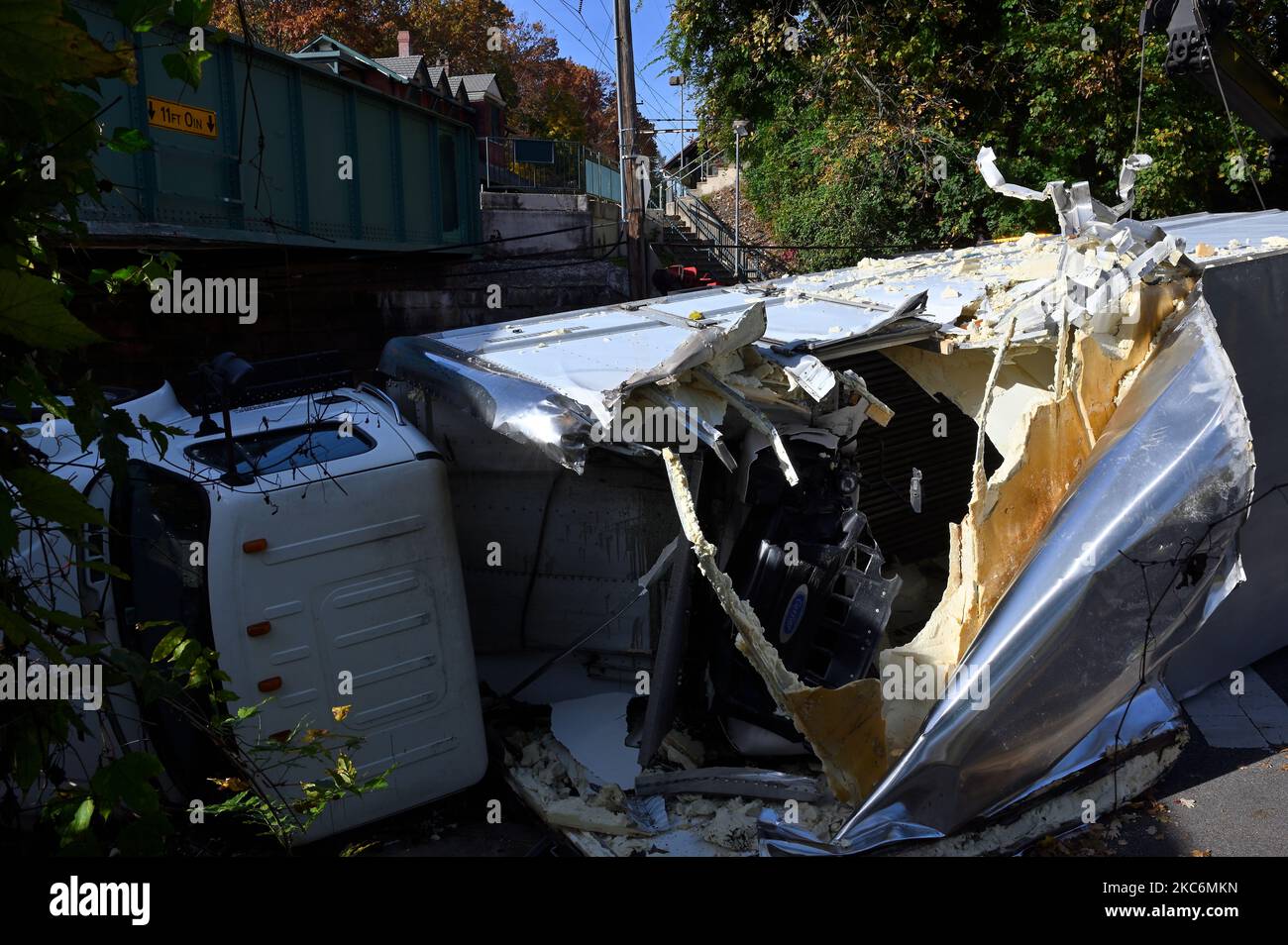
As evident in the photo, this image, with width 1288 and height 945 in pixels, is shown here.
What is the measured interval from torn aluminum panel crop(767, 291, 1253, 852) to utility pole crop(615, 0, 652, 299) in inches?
361

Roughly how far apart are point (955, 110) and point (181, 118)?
11766 millimetres

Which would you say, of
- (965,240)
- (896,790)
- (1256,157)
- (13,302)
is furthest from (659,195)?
(13,302)

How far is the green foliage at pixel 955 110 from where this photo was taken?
47.6 feet

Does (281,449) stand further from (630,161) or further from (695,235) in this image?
(695,235)

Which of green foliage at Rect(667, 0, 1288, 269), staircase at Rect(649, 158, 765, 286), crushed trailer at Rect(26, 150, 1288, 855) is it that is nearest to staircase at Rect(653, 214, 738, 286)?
staircase at Rect(649, 158, 765, 286)

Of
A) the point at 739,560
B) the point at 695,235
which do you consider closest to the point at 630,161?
the point at 739,560

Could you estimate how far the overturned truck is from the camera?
423 cm

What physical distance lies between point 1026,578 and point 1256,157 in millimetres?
12942

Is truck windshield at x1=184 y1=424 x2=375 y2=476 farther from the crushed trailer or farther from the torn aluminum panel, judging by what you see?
the torn aluminum panel

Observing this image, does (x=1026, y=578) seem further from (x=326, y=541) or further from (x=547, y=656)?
(x=326, y=541)

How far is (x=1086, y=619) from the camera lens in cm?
420

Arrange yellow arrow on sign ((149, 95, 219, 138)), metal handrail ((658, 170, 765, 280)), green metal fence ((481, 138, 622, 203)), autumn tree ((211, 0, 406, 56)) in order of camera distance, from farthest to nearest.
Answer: autumn tree ((211, 0, 406, 56)) → metal handrail ((658, 170, 765, 280)) → green metal fence ((481, 138, 622, 203)) → yellow arrow on sign ((149, 95, 219, 138))

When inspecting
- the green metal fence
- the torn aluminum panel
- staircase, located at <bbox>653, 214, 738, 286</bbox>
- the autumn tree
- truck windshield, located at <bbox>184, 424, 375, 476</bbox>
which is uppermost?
the autumn tree

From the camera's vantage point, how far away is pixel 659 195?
2506cm
